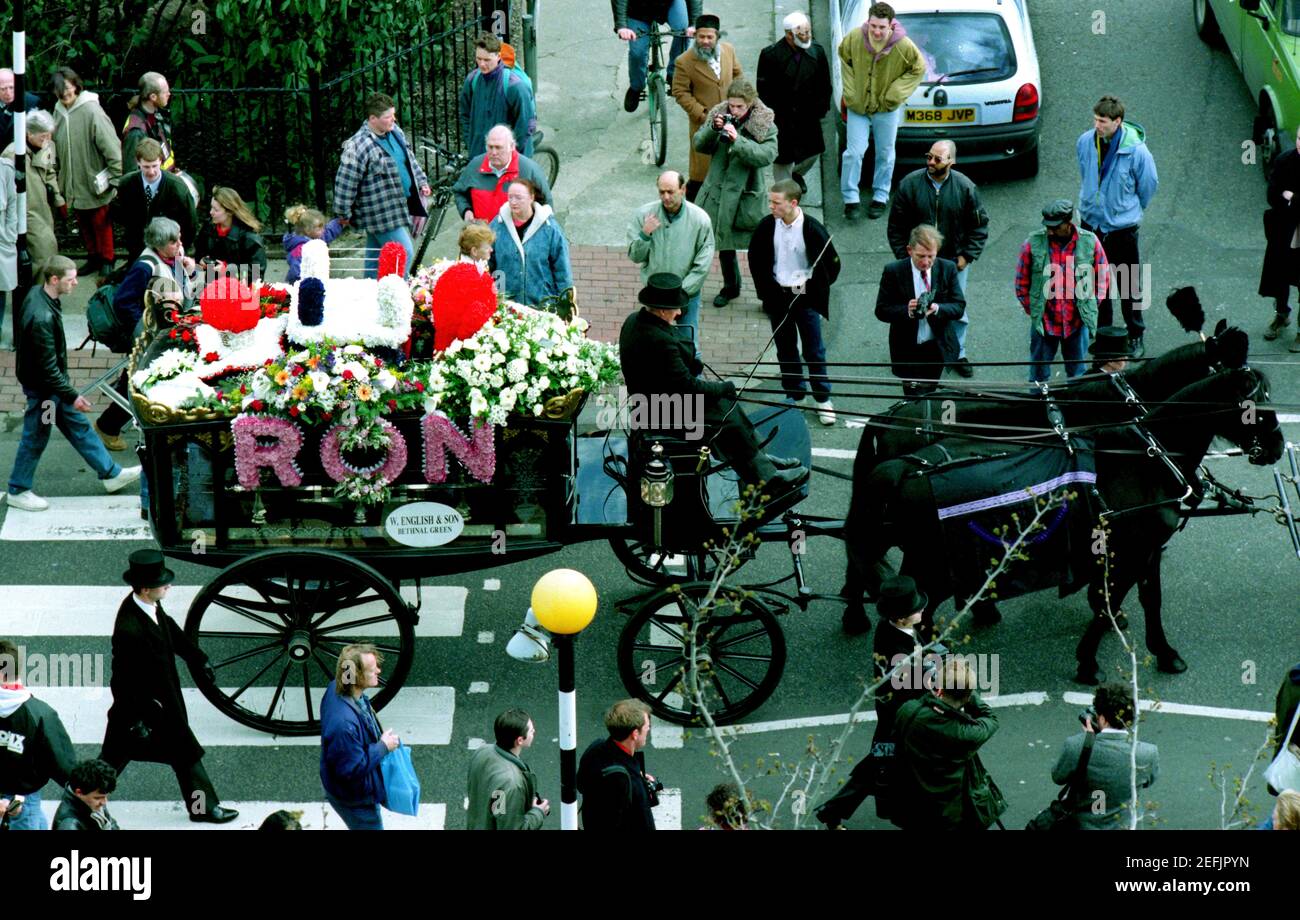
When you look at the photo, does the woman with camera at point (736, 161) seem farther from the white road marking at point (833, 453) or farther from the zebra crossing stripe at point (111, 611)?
the zebra crossing stripe at point (111, 611)

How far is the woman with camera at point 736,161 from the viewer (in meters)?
14.7

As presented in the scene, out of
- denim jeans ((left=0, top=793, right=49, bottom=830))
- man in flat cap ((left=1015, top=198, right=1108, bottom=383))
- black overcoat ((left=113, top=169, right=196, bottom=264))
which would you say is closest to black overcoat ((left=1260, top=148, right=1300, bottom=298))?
man in flat cap ((left=1015, top=198, right=1108, bottom=383))

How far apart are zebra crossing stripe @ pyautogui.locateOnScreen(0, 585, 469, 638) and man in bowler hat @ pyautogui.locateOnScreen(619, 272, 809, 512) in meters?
2.07

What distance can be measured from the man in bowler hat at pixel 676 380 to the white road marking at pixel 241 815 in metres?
2.44

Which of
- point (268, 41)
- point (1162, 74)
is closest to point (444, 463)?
point (268, 41)

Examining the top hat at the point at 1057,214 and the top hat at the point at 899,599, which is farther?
the top hat at the point at 1057,214

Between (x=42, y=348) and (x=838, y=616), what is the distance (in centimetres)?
532

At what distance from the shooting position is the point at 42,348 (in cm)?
1249

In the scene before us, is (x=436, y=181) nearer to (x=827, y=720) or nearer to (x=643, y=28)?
(x=643, y=28)

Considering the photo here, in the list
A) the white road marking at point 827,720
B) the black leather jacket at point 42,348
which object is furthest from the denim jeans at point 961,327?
the black leather jacket at point 42,348

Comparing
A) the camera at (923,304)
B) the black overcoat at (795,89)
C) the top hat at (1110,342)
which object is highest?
the black overcoat at (795,89)

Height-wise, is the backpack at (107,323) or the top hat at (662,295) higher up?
the top hat at (662,295)

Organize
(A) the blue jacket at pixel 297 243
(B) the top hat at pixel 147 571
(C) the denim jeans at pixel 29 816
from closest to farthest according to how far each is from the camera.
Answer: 1. (C) the denim jeans at pixel 29 816
2. (B) the top hat at pixel 147 571
3. (A) the blue jacket at pixel 297 243

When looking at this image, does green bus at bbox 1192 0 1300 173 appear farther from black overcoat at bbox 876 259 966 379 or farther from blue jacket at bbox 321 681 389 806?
blue jacket at bbox 321 681 389 806
